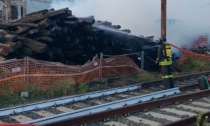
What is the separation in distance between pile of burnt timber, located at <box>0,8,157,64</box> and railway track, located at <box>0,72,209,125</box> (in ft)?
10.0

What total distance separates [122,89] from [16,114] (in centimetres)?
375

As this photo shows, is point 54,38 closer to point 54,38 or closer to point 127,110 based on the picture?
point 54,38

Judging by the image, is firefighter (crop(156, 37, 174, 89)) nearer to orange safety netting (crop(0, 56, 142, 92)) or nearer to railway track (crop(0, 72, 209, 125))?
railway track (crop(0, 72, 209, 125))

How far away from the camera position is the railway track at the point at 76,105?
22.8 feet

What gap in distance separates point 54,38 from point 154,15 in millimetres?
12625

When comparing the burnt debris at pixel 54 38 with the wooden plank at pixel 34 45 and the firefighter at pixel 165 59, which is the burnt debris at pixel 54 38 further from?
the firefighter at pixel 165 59

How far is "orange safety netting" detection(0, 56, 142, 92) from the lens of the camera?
9812 millimetres

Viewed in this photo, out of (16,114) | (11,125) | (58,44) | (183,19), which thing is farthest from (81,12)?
(11,125)

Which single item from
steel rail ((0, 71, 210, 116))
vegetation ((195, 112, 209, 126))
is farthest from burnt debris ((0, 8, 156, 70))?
vegetation ((195, 112, 209, 126))

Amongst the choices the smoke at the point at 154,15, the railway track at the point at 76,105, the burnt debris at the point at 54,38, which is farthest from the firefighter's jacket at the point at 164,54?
the smoke at the point at 154,15

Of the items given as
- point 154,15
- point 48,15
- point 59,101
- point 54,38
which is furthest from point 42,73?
point 154,15

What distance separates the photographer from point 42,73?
1037cm

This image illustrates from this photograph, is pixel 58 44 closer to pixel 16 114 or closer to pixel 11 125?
pixel 16 114

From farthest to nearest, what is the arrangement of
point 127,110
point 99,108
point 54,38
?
point 54,38 < point 99,108 < point 127,110
